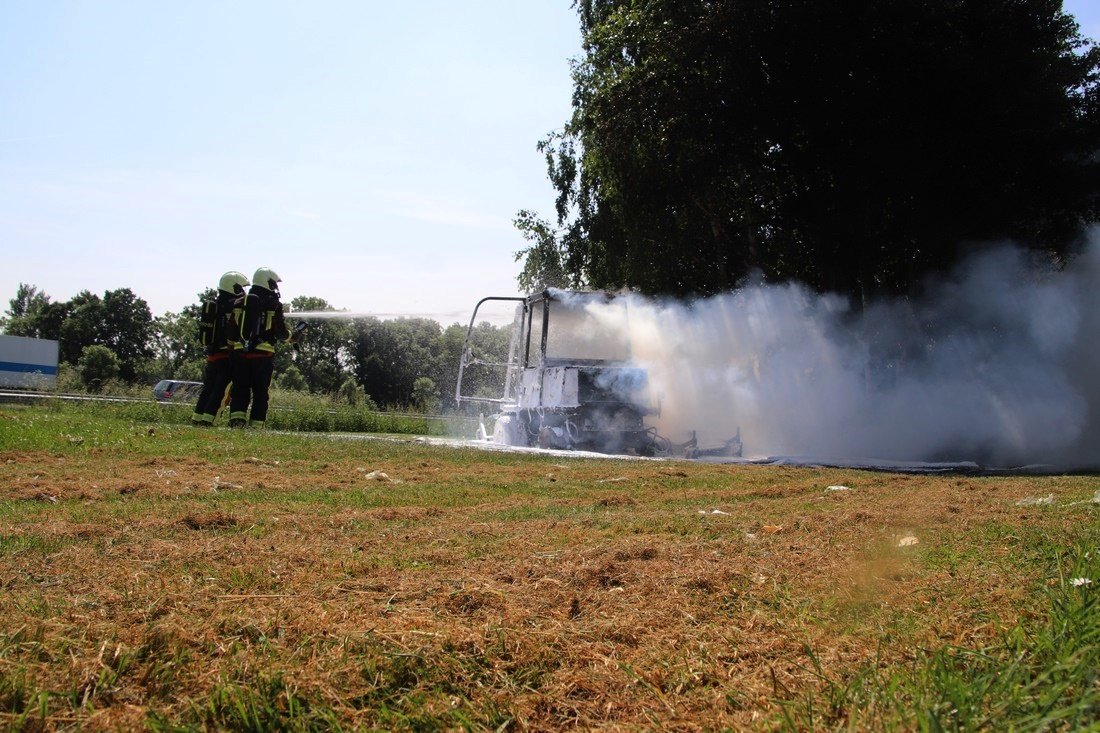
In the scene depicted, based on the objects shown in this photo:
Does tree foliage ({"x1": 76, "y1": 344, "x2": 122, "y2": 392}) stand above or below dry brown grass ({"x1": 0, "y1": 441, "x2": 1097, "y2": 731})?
above

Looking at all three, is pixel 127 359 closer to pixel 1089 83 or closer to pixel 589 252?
pixel 589 252

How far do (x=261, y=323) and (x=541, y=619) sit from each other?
13.1 meters

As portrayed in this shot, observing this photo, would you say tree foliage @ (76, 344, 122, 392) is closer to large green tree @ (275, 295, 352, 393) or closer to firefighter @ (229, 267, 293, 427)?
large green tree @ (275, 295, 352, 393)

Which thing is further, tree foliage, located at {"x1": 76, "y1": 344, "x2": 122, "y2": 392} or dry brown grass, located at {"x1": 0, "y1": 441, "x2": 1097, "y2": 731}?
tree foliage, located at {"x1": 76, "y1": 344, "x2": 122, "y2": 392}

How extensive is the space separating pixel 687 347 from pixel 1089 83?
11.1m

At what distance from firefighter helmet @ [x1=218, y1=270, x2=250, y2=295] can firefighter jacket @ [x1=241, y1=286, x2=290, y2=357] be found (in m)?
1.05

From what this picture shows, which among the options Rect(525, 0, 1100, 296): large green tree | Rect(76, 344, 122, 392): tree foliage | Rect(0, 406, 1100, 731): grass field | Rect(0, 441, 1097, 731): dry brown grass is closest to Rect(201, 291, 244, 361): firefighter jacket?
Rect(0, 441, 1097, 731): dry brown grass

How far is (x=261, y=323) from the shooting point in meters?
15.2

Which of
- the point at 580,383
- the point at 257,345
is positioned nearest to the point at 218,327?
the point at 257,345

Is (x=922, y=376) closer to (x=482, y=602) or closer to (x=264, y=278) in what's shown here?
(x=264, y=278)

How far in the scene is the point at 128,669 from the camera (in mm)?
2480

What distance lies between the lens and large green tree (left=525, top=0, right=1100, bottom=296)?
18.3m

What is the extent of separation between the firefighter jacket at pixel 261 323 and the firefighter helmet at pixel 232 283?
41.4 inches

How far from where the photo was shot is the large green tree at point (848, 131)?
60.0ft
